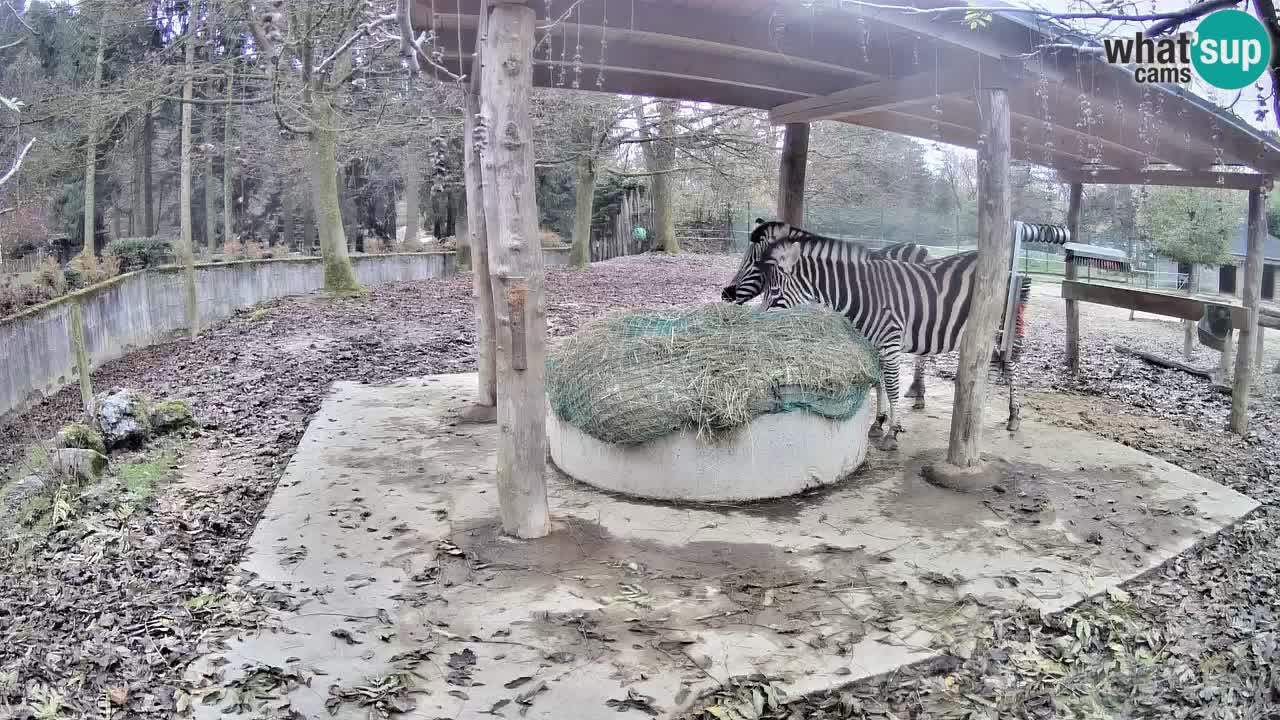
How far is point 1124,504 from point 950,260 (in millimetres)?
2547

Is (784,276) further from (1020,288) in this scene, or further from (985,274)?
(1020,288)

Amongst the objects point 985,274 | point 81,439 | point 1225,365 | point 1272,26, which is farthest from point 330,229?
point 1272,26

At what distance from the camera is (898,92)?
20.8 ft

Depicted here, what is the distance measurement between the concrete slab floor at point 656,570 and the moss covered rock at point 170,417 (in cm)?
146

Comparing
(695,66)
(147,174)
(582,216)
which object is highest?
(147,174)

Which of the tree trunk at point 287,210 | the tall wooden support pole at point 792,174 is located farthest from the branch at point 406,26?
the tree trunk at point 287,210

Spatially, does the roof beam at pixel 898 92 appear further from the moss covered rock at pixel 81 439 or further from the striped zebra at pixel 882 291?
the moss covered rock at pixel 81 439

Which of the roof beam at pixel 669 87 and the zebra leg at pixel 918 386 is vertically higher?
the roof beam at pixel 669 87

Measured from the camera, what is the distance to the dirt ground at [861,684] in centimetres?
340

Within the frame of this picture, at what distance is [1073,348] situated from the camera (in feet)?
34.7

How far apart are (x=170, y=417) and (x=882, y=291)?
5.98 meters

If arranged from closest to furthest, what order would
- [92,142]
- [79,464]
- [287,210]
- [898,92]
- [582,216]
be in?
[79,464]
[898,92]
[92,142]
[582,216]
[287,210]

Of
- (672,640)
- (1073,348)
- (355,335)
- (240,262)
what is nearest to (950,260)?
(1073,348)

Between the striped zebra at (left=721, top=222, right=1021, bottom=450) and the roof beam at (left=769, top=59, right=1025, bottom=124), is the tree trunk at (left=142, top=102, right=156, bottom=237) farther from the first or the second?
the striped zebra at (left=721, top=222, right=1021, bottom=450)
